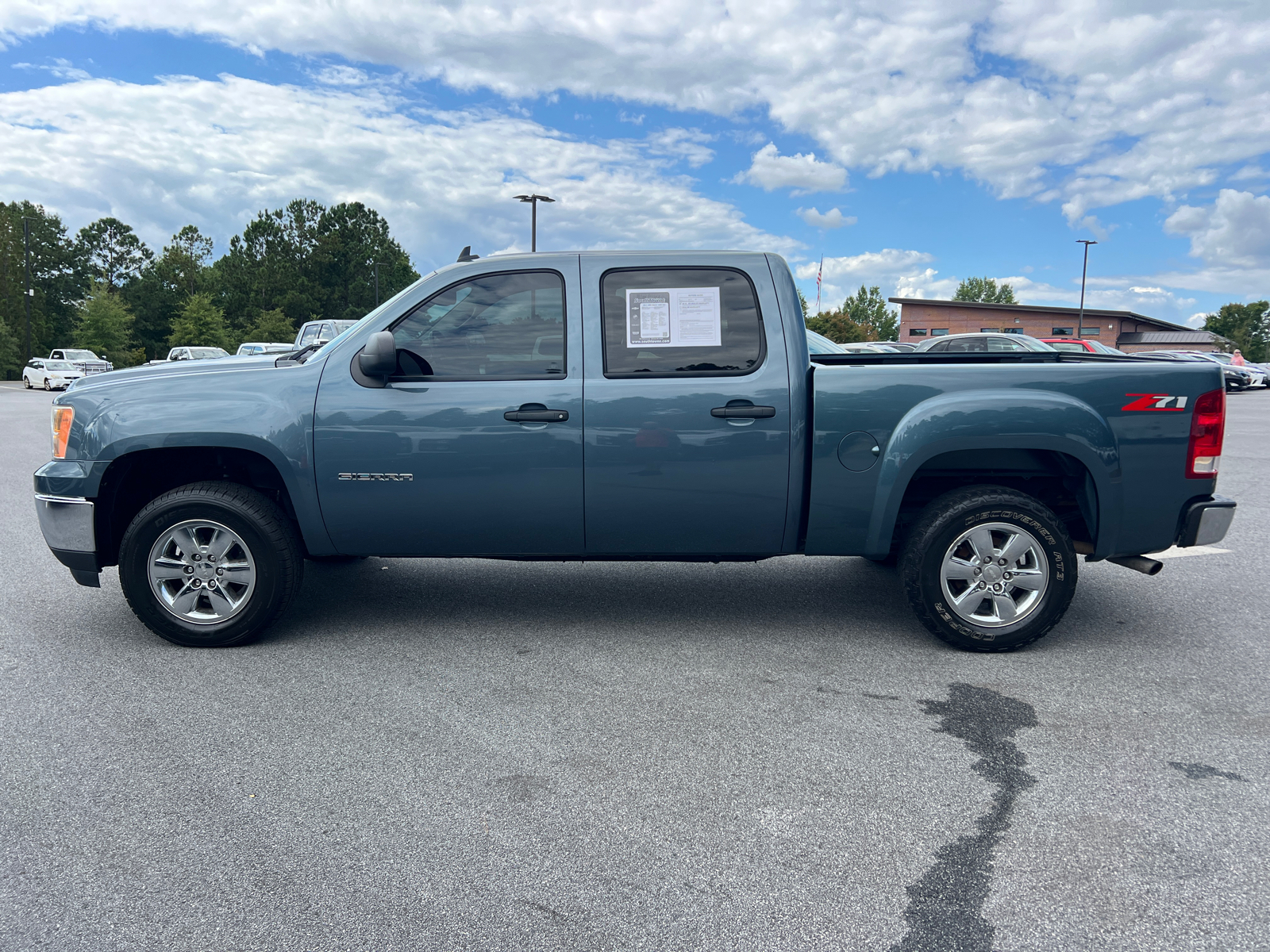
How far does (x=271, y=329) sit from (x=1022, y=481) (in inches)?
2830

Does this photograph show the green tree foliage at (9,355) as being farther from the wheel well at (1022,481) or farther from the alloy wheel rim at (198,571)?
the wheel well at (1022,481)

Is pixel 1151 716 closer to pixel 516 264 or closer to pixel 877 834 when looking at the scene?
pixel 877 834

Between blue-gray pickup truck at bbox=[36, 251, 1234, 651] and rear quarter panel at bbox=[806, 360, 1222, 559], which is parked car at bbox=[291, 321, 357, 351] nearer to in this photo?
blue-gray pickup truck at bbox=[36, 251, 1234, 651]

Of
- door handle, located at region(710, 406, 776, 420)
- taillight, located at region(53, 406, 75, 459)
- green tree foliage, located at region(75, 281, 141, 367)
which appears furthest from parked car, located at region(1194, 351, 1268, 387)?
green tree foliage, located at region(75, 281, 141, 367)

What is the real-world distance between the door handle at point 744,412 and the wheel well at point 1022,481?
0.82 metres

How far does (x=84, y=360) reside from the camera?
41094 millimetres

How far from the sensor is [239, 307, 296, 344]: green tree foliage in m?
69.1

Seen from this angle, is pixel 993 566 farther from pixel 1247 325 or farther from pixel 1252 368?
pixel 1247 325

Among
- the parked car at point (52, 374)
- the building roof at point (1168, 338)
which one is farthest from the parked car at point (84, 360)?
the building roof at point (1168, 338)

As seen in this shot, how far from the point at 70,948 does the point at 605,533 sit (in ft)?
8.80

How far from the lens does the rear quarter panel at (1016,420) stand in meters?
4.24

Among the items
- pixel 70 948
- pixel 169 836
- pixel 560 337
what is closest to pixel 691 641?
pixel 560 337


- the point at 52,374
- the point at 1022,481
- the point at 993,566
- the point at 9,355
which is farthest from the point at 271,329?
the point at 993,566

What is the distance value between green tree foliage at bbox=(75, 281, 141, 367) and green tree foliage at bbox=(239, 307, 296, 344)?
958cm
